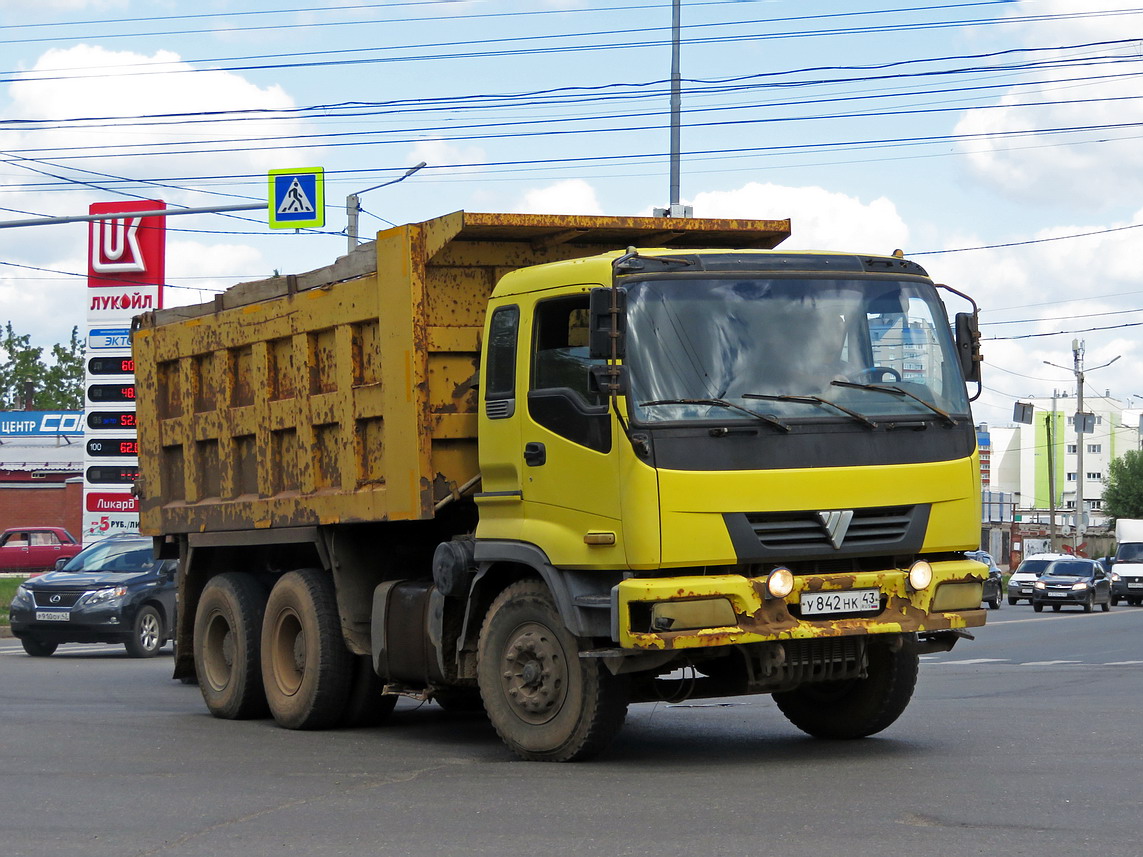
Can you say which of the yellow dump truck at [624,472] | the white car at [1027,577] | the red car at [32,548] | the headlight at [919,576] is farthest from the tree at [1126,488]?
the headlight at [919,576]

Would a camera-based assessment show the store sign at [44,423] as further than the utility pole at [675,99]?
Yes

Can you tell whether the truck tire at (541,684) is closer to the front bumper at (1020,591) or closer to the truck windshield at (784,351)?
the truck windshield at (784,351)

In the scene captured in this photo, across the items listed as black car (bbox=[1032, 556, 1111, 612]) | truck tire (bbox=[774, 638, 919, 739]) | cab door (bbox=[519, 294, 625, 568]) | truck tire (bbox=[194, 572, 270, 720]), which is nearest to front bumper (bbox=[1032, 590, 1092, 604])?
black car (bbox=[1032, 556, 1111, 612])

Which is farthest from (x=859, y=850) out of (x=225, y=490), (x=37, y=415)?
(x=37, y=415)

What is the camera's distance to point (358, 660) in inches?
453

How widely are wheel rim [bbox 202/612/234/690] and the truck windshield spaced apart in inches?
204

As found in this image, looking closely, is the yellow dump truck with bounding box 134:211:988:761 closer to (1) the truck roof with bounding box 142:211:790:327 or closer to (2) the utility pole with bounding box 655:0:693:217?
(1) the truck roof with bounding box 142:211:790:327

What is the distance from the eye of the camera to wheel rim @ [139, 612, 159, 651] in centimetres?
2080

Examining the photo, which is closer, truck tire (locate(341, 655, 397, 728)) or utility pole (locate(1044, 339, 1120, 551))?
truck tire (locate(341, 655, 397, 728))

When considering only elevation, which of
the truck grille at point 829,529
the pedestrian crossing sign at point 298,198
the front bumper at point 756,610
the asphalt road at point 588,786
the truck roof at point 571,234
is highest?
the pedestrian crossing sign at point 298,198

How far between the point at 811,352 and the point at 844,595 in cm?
127

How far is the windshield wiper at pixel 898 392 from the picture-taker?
29.6 ft

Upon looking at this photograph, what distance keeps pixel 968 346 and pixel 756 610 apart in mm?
2076

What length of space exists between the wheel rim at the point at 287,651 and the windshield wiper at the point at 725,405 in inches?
161
